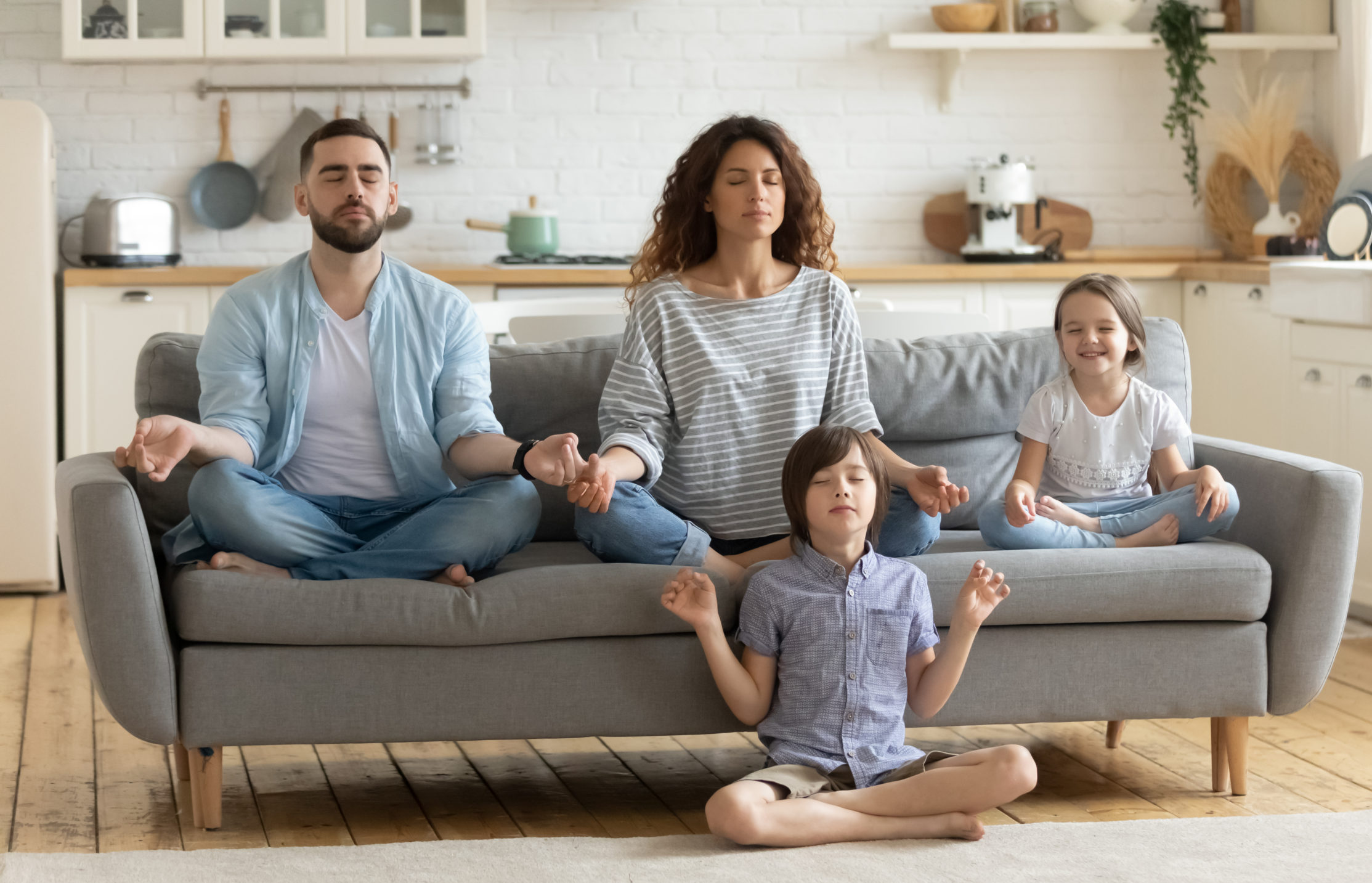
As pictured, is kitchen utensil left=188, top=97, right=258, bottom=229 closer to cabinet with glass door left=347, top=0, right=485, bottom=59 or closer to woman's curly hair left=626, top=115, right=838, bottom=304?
cabinet with glass door left=347, top=0, right=485, bottom=59

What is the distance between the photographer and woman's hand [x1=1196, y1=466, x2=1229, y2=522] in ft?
7.83

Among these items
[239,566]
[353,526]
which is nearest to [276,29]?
[353,526]

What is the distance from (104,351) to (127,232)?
387 mm

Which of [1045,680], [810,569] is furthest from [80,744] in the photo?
[1045,680]

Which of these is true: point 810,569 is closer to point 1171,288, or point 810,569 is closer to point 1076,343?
point 1076,343

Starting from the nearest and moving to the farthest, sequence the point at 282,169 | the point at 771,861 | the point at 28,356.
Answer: the point at 771,861 < the point at 28,356 < the point at 282,169

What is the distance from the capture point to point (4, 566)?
418 cm

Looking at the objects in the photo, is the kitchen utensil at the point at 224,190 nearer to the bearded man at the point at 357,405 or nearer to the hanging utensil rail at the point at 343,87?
the hanging utensil rail at the point at 343,87

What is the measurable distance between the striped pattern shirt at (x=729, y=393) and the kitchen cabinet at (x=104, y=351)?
7.63 ft

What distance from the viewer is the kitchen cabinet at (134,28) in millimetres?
4543

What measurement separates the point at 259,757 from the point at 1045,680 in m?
1.39

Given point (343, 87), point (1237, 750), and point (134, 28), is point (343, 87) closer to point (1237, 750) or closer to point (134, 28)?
point (134, 28)

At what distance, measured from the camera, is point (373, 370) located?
2.45 metres

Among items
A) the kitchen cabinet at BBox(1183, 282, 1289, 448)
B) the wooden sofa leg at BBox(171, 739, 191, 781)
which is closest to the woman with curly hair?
the wooden sofa leg at BBox(171, 739, 191, 781)
